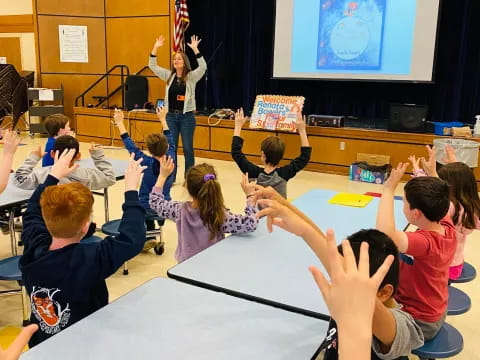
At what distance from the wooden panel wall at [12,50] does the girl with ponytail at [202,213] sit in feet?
29.5

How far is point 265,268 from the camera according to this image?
1.87 metres

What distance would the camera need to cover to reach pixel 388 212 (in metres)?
1.78

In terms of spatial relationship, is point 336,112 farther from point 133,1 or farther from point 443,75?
point 133,1

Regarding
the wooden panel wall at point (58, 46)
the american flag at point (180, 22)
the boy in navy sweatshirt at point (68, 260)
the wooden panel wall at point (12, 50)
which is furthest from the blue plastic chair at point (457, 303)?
the wooden panel wall at point (12, 50)

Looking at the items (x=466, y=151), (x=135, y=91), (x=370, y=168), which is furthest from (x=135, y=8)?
(x=466, y=151)

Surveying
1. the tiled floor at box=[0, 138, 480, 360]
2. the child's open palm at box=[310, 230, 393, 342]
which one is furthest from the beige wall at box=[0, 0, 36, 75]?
the child's open palm at box=[310, 230, 393, 342]

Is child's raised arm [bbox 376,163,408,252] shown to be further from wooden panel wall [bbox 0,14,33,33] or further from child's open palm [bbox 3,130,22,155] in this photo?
wooden panel wall [bbox 0,14,33,33]

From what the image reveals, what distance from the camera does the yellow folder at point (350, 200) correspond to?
2.79 m

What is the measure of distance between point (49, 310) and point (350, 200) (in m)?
1.79

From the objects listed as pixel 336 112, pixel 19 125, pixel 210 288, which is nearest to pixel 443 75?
pixel 336 112

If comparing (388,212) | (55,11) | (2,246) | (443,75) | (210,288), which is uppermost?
(55,11)

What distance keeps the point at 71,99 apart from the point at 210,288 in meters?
8.31

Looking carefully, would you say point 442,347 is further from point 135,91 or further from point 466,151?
point 135,91

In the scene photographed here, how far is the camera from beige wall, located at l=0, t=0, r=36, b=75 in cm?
966
